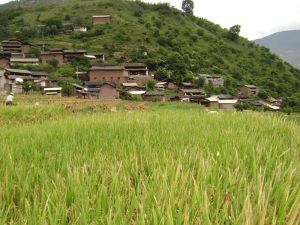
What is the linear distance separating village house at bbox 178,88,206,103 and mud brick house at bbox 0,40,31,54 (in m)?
30.4

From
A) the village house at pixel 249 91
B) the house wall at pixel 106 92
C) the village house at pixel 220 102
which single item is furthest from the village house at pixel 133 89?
the village house at pixel 249 91

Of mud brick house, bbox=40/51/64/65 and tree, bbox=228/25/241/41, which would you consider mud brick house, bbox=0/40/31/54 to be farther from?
tree, bbox=228/25/241/41

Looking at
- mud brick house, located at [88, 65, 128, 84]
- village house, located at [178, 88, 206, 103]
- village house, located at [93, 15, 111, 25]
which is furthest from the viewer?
village house, located at [93, 15, 111, 25]

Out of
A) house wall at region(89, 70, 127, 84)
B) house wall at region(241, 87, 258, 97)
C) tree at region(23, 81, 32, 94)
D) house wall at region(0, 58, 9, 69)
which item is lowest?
house wall at region(241, 87, 258, 97)

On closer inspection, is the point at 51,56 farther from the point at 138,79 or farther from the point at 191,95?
the point at 191,95

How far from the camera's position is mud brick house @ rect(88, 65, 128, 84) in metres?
56.8

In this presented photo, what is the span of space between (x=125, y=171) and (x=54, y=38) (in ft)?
261

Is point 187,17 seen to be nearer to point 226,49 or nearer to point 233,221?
point 226,49

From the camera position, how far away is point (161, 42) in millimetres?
79000

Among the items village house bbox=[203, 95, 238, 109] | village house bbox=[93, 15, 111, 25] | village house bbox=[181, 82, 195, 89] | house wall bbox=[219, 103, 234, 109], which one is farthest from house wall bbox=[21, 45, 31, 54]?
house wall bbox=[219, 103, 234, 109]

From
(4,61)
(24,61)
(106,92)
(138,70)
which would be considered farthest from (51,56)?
(106,92)

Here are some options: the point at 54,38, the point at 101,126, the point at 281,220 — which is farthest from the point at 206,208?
the point at 54,38

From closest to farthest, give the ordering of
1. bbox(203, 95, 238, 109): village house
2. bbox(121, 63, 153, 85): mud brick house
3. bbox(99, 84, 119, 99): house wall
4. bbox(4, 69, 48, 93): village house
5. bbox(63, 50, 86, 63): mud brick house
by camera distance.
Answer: bbox(4, 69, 48, 93): village house
bbox(99, 84, 119, 99): house wall
bbox(203, 95, 238, 109): village house
bbox(121, 63, 153, 85): mud brick house
bbox(63, 50, 86, 63): mud brick house

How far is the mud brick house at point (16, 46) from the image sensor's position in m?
68.4
